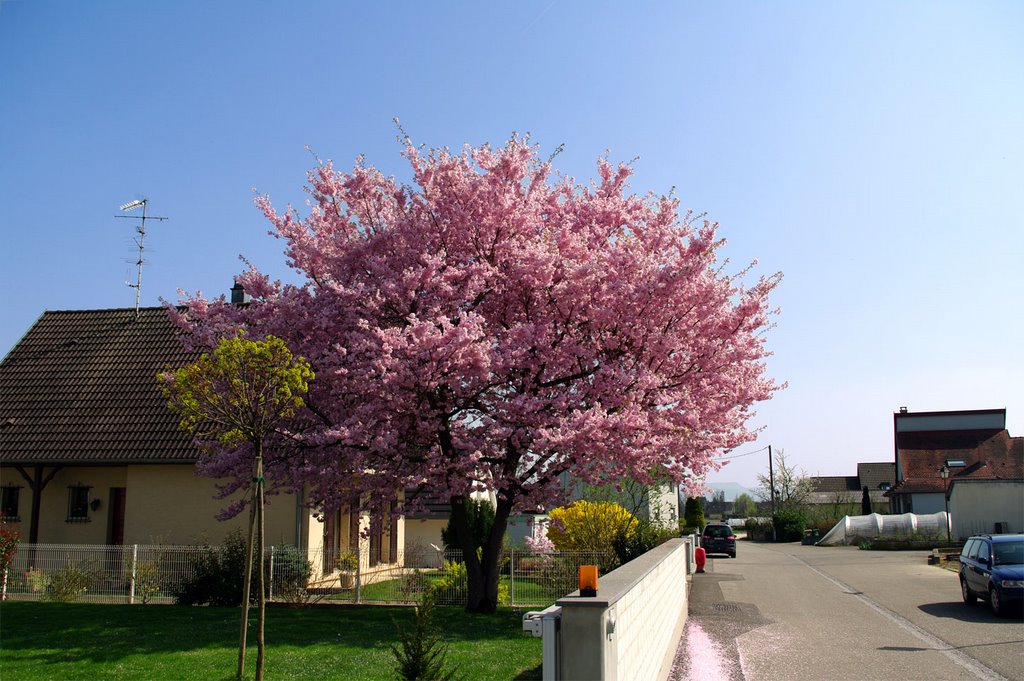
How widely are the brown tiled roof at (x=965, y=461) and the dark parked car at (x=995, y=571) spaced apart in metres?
41.7

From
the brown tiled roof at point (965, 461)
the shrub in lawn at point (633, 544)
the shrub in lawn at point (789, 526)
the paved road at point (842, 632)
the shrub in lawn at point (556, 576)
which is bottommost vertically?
the shrub in lawn at point (789, 526)

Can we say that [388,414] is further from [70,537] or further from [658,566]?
[70,537]

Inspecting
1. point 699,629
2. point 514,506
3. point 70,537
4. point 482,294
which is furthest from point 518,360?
point 70,537

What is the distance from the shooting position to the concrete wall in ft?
17.3

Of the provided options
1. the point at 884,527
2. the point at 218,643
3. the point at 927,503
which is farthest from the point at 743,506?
the point at 218,643

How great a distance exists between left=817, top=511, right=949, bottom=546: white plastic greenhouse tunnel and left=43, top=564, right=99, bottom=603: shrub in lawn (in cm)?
4070

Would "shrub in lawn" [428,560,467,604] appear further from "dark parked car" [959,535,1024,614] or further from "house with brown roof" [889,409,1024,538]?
"house with brown roof" [889,409,1024,538]

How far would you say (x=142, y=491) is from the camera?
2212cm

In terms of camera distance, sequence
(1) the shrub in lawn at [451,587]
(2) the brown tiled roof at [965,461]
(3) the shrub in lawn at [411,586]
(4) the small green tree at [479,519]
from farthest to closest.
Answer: (2) the brown tiled roof at [965,461], (4) the small green tree at [479,519], (3) the shrub in lawn at [411,586], (1) the shrub in lawn at [451,587]

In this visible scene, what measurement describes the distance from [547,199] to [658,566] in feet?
27.8

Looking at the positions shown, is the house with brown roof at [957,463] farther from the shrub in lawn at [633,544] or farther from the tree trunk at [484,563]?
the tree trunk at [484,563]

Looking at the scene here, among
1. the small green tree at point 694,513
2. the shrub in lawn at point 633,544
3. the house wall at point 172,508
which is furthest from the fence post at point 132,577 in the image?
the small green tree at point 694,513

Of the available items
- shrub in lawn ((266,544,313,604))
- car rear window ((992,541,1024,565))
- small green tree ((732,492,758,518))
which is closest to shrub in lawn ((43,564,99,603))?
shrub in lawn ((266,544,313,604))

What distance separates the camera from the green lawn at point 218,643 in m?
10.4
